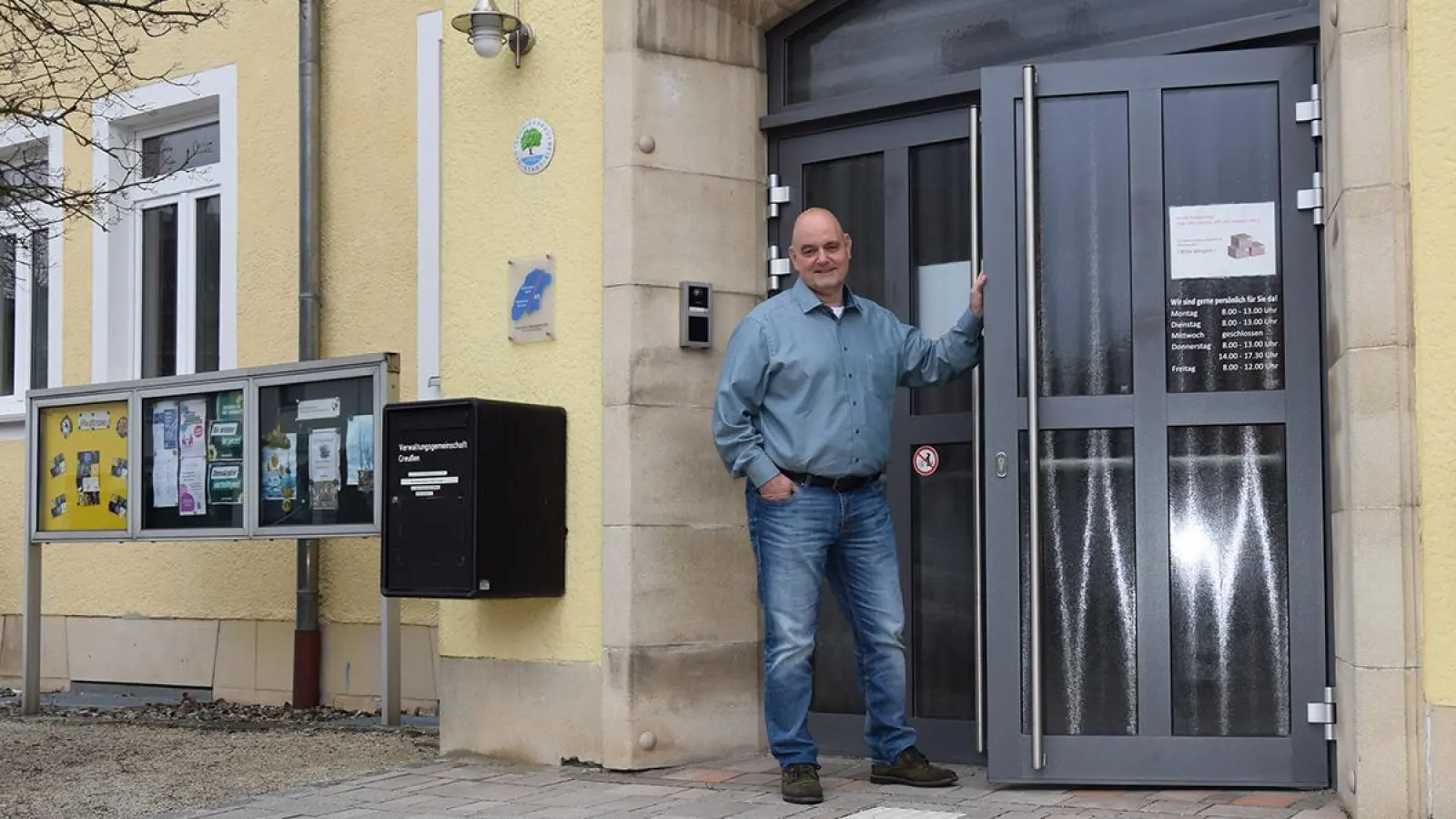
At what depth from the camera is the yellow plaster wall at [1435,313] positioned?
Result: 500 centimetres

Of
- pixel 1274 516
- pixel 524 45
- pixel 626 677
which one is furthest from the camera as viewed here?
pixel 524 45

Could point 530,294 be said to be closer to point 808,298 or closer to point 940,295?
point 808,298

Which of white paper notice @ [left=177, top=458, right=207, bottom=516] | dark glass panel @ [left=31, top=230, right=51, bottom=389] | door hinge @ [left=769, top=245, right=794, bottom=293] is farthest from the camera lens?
dark glass panel @ [left=31, top=230, right=51, bottom=389]

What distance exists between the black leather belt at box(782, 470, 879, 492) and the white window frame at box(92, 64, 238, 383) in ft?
15.8

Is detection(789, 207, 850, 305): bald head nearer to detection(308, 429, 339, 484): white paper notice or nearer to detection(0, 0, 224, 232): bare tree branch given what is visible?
detection(308, 429, 339, 484): white paper notice

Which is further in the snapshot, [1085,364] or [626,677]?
[626,677]

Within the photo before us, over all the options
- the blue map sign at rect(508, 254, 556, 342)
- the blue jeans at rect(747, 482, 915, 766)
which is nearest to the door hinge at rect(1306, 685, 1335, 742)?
the blue jeans at rect(747, 482, 915, 766)

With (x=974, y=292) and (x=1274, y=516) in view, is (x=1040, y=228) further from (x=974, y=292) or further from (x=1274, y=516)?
(x=1274, y=516)

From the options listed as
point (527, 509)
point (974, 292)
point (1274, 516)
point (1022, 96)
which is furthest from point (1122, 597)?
point (527, 509)

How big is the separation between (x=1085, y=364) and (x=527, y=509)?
2.11 meters

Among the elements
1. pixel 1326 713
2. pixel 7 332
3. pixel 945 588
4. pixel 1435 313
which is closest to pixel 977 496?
pixel 945 588

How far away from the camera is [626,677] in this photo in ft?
21.6

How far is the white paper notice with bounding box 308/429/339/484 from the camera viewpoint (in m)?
8.00

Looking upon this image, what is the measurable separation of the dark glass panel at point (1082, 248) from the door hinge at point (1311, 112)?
0.53 meters
